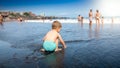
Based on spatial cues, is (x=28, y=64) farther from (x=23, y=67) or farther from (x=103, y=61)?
(x=103, y=61)

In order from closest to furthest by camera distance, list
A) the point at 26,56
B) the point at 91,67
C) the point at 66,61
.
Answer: the point at 91,67 → the point at 66,61 → the point at 26,56

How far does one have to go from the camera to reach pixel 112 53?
263 inches

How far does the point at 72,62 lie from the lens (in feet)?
18.4

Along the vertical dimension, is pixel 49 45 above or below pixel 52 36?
below

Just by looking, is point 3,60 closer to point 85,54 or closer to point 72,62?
point 72,62

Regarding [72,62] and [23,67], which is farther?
[72,62]

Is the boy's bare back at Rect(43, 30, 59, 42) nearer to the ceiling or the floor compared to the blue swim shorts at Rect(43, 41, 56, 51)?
nearer to the ceiling

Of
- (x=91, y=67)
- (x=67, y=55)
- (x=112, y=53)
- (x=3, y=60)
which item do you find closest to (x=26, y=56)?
(x=3, y=60)

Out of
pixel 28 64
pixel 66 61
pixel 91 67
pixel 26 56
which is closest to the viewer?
pixel 91 67

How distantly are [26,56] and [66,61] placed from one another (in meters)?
1.41

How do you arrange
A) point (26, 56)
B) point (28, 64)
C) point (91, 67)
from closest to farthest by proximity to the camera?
point (91, 67) < point (28, 64) < point (26, 56)

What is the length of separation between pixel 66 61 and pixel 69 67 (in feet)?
2.02

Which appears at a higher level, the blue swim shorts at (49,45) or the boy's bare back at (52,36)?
the boy's bare back at (52,36)

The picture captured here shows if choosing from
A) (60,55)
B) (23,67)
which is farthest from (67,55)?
(23,67)
